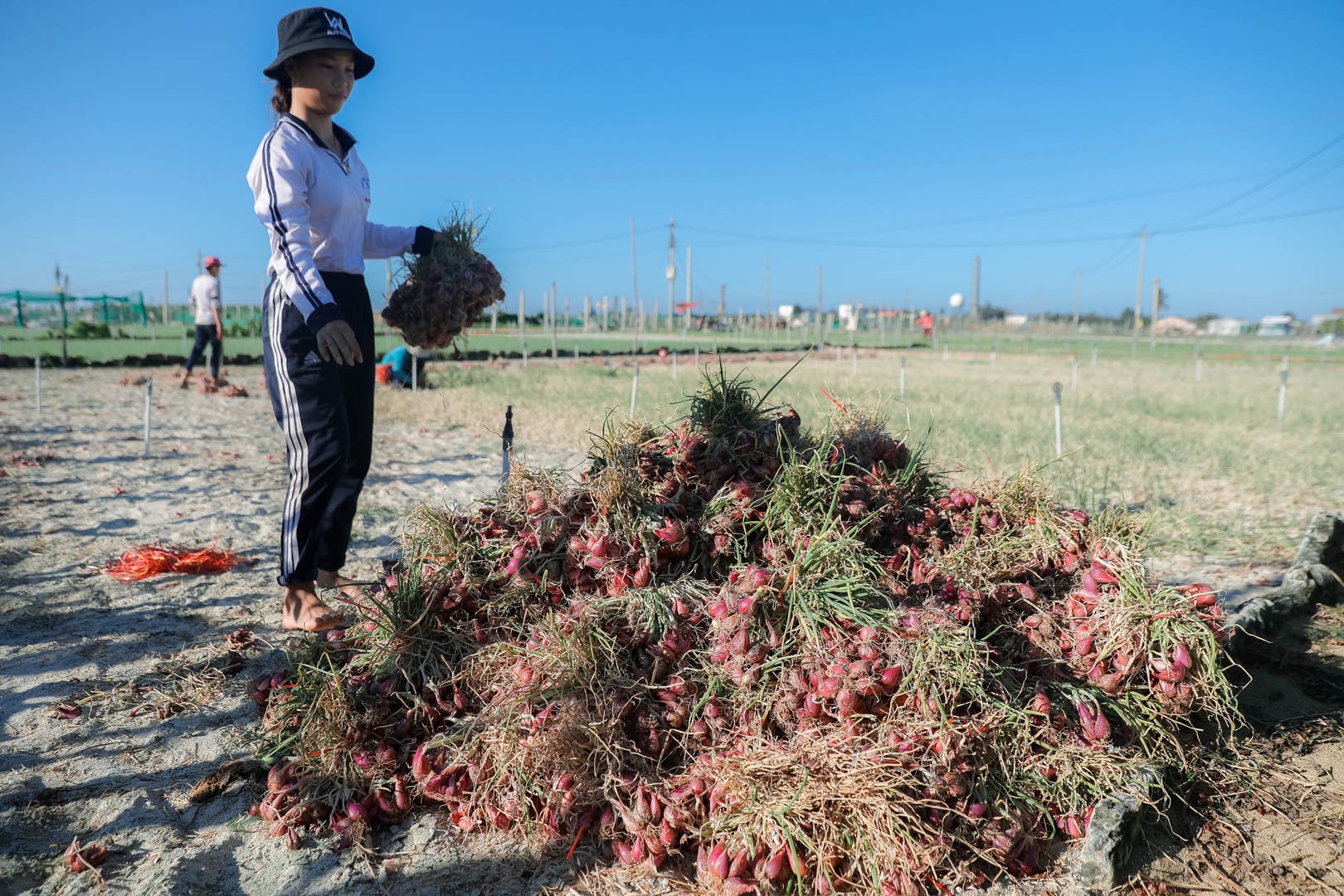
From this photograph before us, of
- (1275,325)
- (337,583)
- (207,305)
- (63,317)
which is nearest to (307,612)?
(337,583)

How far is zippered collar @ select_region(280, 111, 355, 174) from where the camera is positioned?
2996 millimetres

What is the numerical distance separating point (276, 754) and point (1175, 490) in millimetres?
7068

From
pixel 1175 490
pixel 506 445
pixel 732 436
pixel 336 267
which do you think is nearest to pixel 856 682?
pixel 732 436

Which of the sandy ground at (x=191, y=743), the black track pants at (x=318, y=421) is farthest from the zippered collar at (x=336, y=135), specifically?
the sandy ground at (x=191, y=743)

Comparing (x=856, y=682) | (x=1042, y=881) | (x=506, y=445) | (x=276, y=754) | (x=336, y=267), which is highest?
(x=336, y=267)

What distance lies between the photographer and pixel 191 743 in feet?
8.52

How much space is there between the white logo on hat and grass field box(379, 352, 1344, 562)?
1711mm

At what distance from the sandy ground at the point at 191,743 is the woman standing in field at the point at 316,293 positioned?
1.69 feet

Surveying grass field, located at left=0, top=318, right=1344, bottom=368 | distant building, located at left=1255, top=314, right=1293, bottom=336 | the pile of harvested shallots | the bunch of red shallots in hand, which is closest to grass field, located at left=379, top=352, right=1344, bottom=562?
the pile of harvested shallots

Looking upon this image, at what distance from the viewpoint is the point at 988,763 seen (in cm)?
214

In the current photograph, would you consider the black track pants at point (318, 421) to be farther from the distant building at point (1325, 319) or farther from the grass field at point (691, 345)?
the distant building at point (1325, 319)

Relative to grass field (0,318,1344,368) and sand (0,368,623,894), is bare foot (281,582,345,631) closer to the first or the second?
sand (0,368,623,894)

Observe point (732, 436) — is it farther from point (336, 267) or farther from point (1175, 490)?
point (1175, 490)

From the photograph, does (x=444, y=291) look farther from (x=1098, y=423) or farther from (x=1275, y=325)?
(x=1275, y=325)
